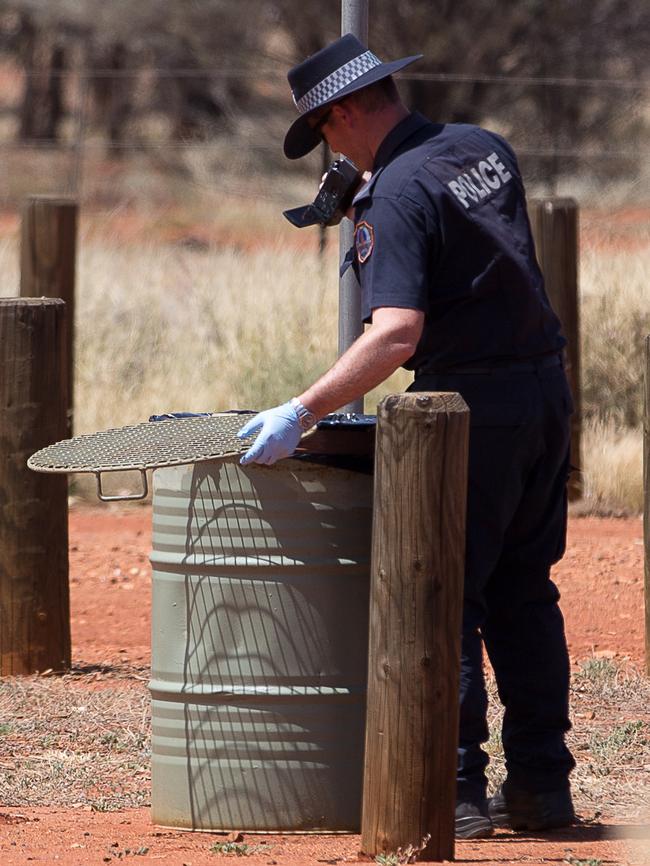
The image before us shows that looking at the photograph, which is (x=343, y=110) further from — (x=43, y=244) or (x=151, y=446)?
(x=43, y=244)

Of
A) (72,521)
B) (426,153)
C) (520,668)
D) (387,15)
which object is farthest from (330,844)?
(387,15)

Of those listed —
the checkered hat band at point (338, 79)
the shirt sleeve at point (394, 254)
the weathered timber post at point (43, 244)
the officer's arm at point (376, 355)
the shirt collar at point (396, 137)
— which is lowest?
the officer's arm at point (376, 355)

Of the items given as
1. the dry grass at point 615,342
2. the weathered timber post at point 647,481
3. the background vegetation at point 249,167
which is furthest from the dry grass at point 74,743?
the dry grass at point 615,342

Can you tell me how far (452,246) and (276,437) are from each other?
0.60 m

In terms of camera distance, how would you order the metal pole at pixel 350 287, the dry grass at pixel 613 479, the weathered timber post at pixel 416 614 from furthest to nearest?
the dry grass at pixel 613 479 < the metal pole at pixel 350 287 < the weathered timber post at pixel 416 614

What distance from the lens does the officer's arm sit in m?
3.52

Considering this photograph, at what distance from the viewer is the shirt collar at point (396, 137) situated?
3.79 meters

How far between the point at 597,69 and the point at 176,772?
1737 centimetres

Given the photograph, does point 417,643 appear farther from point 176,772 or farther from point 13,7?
point 13,7

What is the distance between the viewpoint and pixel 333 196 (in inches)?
162

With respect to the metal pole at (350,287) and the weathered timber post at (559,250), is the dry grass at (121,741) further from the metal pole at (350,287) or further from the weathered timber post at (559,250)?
the weathered timber post at (559,250)

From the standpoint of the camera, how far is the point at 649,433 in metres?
5.46

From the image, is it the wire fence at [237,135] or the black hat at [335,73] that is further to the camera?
the wire fence at [237,135]

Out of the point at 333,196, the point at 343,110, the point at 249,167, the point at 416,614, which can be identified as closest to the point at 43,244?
the point at 333,196
